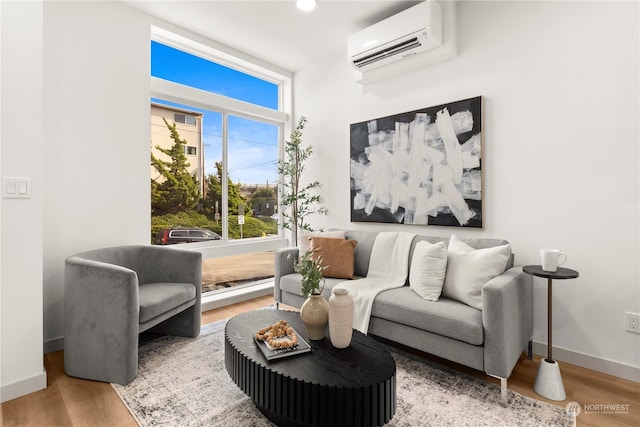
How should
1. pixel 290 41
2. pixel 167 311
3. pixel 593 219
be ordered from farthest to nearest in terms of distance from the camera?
pixel 290 41 < pixel 167 311 < pixel 593 219

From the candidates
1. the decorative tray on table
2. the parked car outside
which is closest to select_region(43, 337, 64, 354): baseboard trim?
the parked car outside

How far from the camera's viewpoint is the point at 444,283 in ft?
7.73

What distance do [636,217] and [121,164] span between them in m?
3.86

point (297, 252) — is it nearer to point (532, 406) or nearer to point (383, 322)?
point (383, 322)

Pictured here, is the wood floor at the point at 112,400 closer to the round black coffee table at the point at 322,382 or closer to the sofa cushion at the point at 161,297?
the sofa cushion at the point at 161,297

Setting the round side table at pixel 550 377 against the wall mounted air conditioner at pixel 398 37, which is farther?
the wall mounted air conditioner at pixel 398 37

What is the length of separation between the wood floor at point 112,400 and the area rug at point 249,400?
9 cm

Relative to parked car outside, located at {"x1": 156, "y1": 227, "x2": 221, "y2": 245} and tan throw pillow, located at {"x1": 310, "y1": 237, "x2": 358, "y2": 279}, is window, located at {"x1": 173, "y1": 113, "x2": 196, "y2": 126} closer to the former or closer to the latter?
parked car outside, located at {"x1": 156, "y1": 227, "x2": 221, "y2": 245}

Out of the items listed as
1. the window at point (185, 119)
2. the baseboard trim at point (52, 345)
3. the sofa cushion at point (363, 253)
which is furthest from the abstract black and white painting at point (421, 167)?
the baseboard trim at point (52, 345)

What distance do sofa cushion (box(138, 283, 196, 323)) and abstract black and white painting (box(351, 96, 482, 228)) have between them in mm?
1835

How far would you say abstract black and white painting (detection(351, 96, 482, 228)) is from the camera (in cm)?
274

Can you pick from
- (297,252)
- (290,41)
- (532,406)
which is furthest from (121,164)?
(532,406)

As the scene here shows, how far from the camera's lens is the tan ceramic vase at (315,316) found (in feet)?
5.70

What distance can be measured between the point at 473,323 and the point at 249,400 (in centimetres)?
135
